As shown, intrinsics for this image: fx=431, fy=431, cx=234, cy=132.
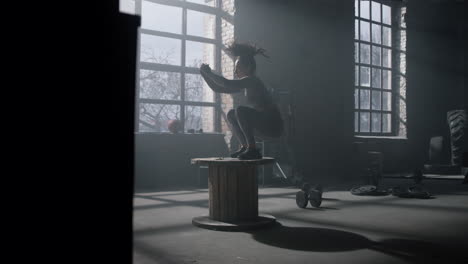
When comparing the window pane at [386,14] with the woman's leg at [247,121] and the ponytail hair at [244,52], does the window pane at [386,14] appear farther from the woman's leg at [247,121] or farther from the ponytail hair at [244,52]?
the woman's leg at [247,121]

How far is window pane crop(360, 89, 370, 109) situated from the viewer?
10164 millimetres

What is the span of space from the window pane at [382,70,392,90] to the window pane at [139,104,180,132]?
18.8ft

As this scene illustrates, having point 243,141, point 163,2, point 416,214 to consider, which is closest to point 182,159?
point 163,2

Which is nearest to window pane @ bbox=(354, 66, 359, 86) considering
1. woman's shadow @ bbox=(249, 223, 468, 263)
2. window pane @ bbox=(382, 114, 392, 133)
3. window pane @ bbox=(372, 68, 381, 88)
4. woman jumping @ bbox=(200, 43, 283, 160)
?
window pane @ bbox=(372, 68, 381, 88)

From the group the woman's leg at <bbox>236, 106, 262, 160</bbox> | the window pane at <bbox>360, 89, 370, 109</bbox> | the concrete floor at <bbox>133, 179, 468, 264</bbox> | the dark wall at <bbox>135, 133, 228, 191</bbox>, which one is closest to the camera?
the concrete floor at <bbox>133, 179, 468, 264</bbox>

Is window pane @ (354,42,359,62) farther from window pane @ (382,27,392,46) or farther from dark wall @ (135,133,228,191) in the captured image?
dark wall @ (135,133,228,191)

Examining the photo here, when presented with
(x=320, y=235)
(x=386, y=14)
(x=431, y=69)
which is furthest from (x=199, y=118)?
(x=431, y=69)

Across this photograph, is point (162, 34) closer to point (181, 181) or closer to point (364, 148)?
point (181, 181)

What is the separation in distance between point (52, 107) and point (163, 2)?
6.92m

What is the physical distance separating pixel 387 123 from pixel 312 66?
10.4 ft

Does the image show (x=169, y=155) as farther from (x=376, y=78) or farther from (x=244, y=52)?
(x=376, y=78)

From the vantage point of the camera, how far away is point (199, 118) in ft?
26.4

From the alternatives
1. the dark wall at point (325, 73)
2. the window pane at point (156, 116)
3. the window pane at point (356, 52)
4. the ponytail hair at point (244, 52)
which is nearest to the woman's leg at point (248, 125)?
the ponytail hair at point (244, 52)

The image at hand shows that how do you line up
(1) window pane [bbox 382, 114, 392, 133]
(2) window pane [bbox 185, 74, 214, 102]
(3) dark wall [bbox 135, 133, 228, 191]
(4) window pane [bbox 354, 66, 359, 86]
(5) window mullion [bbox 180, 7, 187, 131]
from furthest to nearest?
(1) window pane [bbox 382, 114, 392, 133]
(4) window pane [bbox 354, 66, 359, 86]
(2) window pane [bbox 185, 74, 214, 102]
(5) window mullion [bbox 180, 7, 187, 131]
(3) dark wall [bbox 135, 133, 228, 191]
